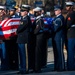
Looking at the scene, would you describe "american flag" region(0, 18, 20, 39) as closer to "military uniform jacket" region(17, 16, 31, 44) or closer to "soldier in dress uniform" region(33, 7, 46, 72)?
"military uniform jacket" region(17, 16, 31, 44)

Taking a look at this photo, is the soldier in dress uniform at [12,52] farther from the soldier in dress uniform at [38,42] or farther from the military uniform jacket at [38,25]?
the military uniform jacket at [38,25]

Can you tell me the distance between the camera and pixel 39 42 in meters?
12.5

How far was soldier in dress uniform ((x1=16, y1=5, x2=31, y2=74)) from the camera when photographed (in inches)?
478

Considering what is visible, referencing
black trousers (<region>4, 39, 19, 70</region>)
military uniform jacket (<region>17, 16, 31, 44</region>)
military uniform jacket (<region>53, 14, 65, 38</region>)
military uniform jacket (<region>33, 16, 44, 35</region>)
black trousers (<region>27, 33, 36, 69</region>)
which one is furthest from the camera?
black trousers (<region>4, 39, 19, 70</region>)

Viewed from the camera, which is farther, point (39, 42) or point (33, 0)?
point (33, 0)

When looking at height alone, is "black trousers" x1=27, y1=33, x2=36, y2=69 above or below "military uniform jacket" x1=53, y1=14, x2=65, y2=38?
below

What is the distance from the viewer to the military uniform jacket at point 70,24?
41.3 ft

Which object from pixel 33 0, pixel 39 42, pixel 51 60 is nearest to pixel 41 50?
pixel 39 42

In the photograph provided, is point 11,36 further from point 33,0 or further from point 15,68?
point 33,0

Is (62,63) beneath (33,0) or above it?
above

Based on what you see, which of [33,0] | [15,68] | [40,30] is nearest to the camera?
[40,30]

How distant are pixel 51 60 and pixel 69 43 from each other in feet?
9.64

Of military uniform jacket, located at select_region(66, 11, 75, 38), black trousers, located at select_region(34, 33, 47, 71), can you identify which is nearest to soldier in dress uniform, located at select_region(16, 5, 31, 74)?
black trousers, located at select_region(34, 33, 47, 71)

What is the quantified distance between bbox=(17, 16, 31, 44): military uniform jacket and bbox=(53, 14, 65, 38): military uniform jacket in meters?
0.79
